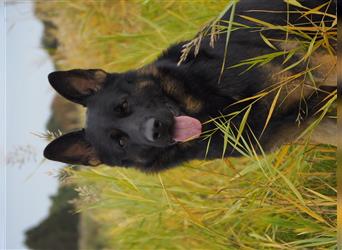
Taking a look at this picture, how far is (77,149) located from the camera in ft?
9.65

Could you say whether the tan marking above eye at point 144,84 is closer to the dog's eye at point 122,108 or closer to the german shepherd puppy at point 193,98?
the german shepherd puppy at point 193,98

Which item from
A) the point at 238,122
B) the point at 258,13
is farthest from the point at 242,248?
the point at 258,13

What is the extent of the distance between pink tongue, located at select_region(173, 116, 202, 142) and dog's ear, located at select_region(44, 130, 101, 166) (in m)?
0.55

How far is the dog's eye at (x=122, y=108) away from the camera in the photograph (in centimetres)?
282

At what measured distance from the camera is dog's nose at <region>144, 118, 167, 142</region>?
260cm

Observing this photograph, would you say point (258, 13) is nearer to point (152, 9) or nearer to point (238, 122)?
point (238, 122)

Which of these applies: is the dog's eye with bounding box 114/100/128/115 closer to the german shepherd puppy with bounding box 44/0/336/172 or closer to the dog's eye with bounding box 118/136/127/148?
the german shepherd puppy with bounding box 44/0/336/172

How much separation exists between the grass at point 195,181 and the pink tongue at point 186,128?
0.40 feet

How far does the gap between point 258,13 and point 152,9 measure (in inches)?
64.8

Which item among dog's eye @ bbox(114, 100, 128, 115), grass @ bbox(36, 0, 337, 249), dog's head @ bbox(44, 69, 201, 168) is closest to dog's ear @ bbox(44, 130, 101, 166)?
dog's head @ bbox(44, 69, 201, 168)

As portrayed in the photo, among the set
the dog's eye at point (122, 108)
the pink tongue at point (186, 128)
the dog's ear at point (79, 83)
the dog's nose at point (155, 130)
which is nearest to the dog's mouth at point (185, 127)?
the pink tongue at point (186, 128)

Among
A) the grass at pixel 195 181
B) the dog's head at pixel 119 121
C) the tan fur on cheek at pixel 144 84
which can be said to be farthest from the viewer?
the tan fur on cheek at pixel 144 84

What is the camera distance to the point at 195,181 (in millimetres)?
3902

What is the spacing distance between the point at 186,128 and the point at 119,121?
0.37 metres
